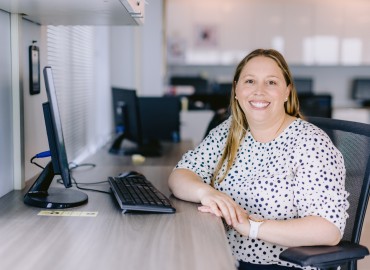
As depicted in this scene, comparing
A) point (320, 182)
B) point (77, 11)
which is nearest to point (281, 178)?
point (320, 182)

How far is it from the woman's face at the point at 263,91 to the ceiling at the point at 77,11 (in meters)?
0.48

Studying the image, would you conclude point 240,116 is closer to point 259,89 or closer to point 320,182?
point 259,89

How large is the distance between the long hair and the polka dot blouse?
0.08 feet

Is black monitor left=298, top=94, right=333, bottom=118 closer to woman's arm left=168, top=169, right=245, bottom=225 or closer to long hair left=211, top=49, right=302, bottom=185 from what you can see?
long hair left=211, top=49, right=302, bottom=185

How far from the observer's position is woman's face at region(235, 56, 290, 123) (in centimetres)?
185

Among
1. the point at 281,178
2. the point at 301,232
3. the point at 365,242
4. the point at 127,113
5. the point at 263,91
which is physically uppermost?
the point at 263,91

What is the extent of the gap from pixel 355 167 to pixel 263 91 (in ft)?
1.35

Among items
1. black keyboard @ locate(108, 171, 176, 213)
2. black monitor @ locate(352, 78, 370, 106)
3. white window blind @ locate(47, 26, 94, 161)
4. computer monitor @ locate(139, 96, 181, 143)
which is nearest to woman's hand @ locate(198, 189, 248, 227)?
black keyboard @ locate(108, 171, 176, 213)

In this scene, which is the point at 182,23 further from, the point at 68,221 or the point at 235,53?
the point at 68,221

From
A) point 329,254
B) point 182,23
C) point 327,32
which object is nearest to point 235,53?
point 182,23

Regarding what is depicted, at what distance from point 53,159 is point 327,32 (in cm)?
612

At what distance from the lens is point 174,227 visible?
4.88ft

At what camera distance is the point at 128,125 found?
3.23 m

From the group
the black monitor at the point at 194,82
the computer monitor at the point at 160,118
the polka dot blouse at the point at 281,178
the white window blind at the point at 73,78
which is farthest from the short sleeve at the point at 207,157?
the black monitor at the point at 194,82
